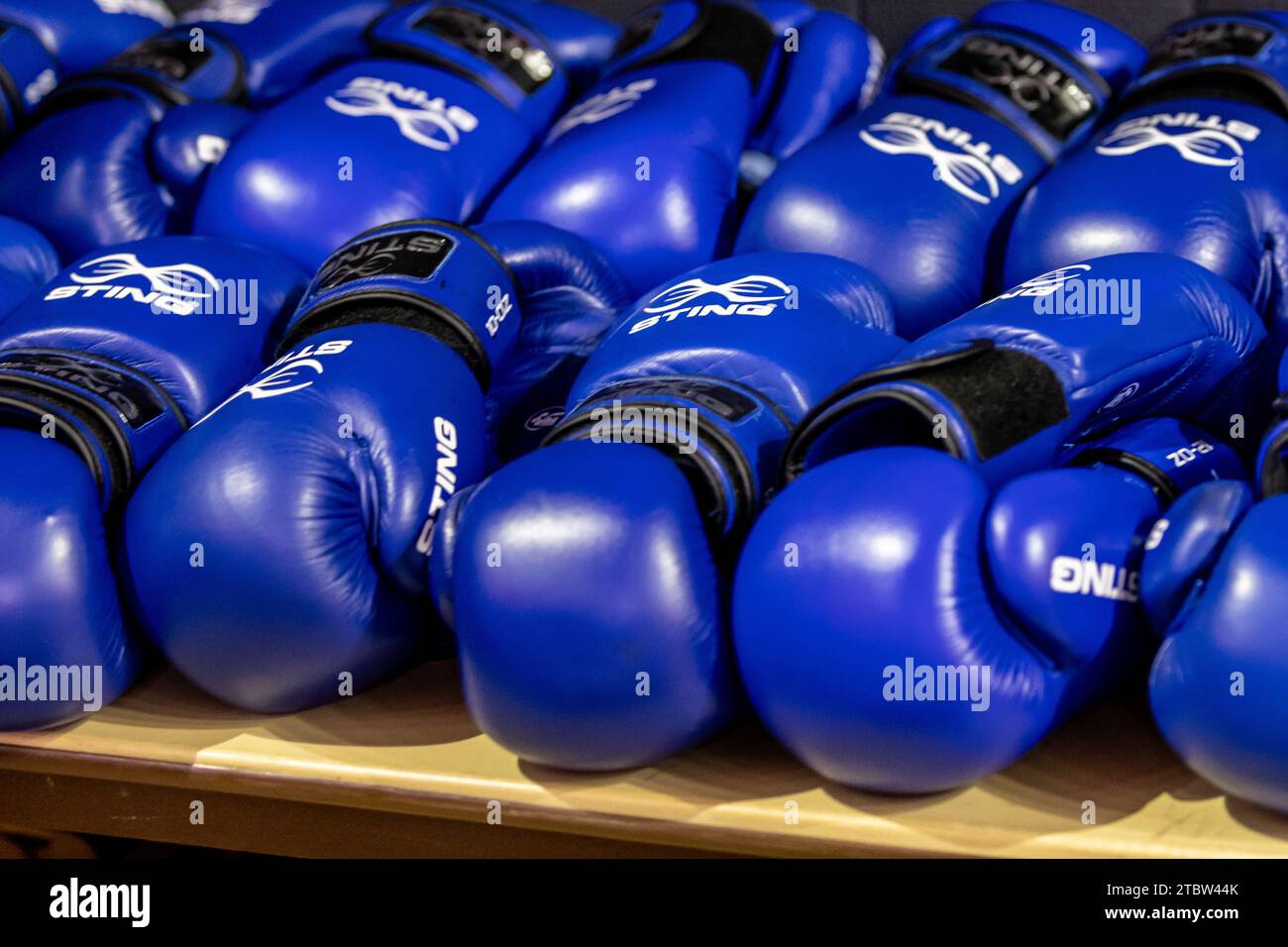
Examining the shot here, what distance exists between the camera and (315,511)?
4.90 ft

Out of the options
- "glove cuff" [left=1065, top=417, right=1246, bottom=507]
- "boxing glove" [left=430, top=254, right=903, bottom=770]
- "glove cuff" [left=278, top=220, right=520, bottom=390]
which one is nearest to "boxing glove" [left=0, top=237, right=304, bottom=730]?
"glove cuff" [left=278, top=220, right=520, bottom=390]

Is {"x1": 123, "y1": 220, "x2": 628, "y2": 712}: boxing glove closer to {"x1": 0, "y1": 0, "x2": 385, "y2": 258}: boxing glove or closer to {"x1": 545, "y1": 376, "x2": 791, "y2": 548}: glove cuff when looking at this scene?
{"x1": 545, "y1": 376, "x2": 791, "y2": 548}: glove cuff

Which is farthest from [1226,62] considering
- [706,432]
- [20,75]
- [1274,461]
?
[20,75]

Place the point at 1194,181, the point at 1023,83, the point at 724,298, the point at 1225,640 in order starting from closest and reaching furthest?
the point at 1225,640 → the point at 724,298 → the point at 1194,181 → the point at 1023,83

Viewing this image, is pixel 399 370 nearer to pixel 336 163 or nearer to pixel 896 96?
pixel 336 163

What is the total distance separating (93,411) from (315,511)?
314 millimetres

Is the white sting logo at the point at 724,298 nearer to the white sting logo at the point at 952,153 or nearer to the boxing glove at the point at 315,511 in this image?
the boxing glove at the point at 315,511

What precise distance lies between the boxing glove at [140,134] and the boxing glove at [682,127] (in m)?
0.42

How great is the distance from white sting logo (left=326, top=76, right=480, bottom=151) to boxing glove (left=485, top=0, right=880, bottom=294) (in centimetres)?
11

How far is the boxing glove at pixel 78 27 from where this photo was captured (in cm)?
261

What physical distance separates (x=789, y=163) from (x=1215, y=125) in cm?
51

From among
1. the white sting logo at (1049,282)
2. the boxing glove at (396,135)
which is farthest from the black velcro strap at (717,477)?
the boxing glove at (396,135)

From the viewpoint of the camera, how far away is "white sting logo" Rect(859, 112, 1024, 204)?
1992 mm

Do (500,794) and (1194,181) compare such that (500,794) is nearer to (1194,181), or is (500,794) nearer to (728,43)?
(1194,181)
